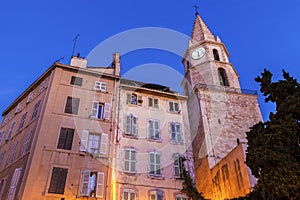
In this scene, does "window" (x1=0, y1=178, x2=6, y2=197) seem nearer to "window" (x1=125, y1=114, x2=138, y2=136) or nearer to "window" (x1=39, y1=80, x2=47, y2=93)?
"window" (x1=39, y1=80, x2=47, y2=93)

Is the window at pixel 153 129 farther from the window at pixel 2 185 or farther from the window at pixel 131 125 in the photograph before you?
the window at pixel 2 185

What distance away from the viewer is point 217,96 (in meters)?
25.5

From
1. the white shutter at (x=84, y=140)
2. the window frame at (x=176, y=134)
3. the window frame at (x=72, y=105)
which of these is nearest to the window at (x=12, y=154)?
the window frame at (x=72, y=105)

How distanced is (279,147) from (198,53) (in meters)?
20.6

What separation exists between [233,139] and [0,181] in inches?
696

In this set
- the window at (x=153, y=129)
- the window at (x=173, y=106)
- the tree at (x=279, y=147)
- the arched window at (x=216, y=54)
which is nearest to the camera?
the tree at (x=279, y=147)

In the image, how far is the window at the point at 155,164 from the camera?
64.2 ft

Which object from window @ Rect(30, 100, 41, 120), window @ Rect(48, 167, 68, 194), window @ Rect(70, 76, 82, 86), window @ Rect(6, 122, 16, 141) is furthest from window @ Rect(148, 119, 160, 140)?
window @ Rect(6, 122, 16, 141)

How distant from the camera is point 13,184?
17.4m

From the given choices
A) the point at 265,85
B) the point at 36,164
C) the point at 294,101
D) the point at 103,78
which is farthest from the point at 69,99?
the point at 294,101

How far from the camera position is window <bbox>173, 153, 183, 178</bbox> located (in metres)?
20.1

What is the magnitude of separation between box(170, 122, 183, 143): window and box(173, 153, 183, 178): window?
126 cm

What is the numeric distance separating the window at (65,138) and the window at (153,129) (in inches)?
229

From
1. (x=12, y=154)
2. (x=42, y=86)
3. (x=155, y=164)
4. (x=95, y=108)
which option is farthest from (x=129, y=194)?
(x=42, y=86)
